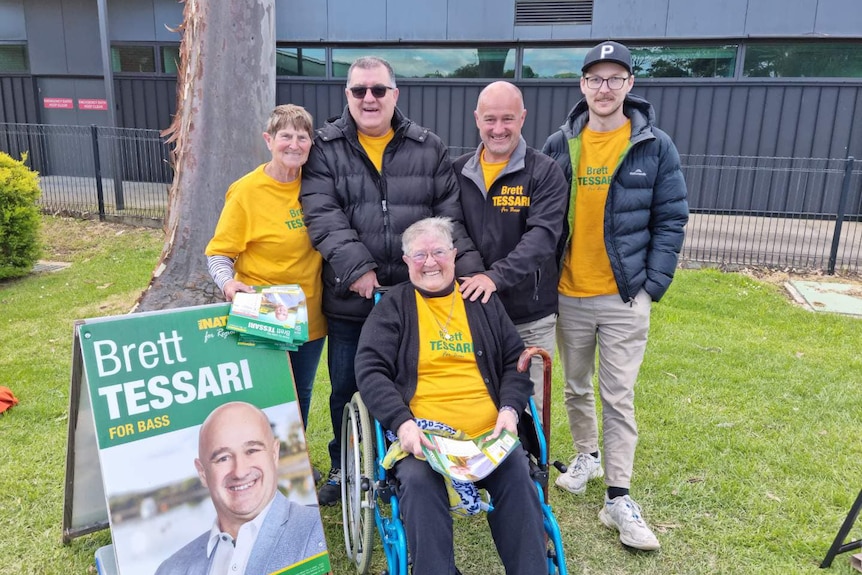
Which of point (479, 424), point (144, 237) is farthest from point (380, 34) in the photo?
point (479, 424)

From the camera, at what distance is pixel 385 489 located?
2373 mm

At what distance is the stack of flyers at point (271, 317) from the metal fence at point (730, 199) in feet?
22.6

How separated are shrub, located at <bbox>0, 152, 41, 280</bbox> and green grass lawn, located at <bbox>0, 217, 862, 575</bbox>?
1091 mm

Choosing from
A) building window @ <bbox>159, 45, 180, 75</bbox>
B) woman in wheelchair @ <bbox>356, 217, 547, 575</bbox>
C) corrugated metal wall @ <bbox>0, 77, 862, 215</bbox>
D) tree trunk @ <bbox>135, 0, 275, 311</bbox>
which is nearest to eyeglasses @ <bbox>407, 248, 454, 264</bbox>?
woman in wheelchair @ <bbox>356, 217, 547, 575</bbox>

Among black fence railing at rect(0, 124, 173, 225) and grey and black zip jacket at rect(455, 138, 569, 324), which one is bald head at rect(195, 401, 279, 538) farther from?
black fence railing at rect(0, 124, 173, 225)

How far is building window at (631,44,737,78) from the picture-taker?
10.8 metres

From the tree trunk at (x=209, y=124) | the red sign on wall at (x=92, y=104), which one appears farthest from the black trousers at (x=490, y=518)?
the red sign on wall at (x=92, y=104)

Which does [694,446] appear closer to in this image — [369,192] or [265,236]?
[369,192]

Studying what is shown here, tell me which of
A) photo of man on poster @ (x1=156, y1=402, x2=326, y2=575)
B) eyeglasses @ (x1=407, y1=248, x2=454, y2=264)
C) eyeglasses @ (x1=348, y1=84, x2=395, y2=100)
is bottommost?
photo of man on poster @ (x1=156, y1=402, x2=326, y2=575)

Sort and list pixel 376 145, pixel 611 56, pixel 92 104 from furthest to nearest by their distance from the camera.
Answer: pixel 92 104, pixel 376 145, pixel 611 56

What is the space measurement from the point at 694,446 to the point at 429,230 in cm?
236

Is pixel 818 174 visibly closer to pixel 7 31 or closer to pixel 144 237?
pixel 144 237

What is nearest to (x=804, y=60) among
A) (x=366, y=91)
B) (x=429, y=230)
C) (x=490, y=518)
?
(x=366, y=91)

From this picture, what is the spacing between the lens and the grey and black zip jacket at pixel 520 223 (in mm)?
2779
